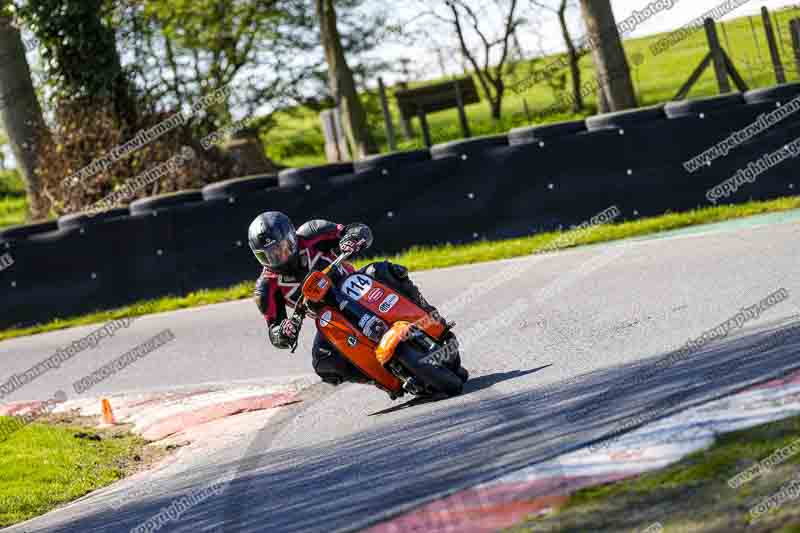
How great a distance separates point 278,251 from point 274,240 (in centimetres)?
10

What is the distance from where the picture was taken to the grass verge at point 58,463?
368 inches

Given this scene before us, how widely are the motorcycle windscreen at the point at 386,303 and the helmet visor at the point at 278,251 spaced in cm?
44

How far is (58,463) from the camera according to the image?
10312 millimetres

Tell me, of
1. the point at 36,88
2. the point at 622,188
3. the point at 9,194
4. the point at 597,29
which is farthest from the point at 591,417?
the point at 9,194

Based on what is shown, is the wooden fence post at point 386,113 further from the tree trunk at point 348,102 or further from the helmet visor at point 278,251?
the helmet visor at point 278,251

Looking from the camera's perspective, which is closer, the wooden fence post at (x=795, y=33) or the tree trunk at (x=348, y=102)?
the wooden fence post at (x=795, y=33)

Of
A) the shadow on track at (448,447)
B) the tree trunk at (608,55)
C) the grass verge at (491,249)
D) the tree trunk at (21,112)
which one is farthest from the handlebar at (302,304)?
the tree trunk at (21,112)

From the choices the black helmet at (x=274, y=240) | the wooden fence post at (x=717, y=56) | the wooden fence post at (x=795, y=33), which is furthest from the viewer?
the wooden fence post at (x=717, y=56)

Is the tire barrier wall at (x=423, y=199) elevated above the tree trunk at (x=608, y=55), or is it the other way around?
the tree trunk at (x=608, y=55)

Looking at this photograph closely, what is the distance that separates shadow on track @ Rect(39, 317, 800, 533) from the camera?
256 inches

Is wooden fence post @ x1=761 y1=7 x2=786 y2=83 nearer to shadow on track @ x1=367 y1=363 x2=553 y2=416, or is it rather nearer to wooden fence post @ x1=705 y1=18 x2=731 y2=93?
wooden fence post @ x1=705 y1=18 x2=731 y2=93

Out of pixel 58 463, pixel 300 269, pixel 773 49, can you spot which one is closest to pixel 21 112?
pixel 773 49

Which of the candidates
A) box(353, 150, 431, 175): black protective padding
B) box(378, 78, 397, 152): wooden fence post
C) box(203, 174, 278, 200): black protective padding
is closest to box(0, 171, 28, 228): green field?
box(378, 78, 397, 152): wooden fence post

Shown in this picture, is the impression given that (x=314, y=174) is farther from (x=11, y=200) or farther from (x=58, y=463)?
(x=11, y=200)
